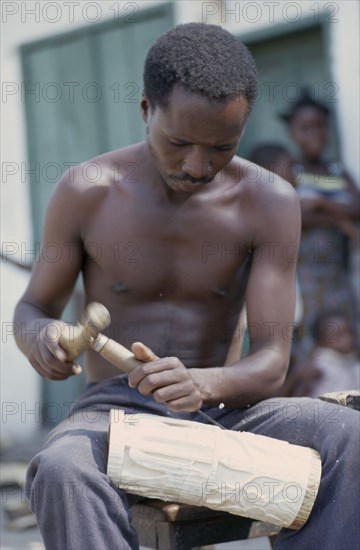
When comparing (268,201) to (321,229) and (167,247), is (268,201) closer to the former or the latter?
(167,247)

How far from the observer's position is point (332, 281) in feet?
17.8

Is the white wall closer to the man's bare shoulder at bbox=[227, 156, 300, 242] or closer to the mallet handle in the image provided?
the man's bare shoulder at bbox=[227, 156, 300, 242]

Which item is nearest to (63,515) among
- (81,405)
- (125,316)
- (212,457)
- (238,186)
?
(212,457)

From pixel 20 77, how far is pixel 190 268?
3543mm

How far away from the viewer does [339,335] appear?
5363 millimetres

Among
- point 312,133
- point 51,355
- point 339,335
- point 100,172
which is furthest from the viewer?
point 312,133

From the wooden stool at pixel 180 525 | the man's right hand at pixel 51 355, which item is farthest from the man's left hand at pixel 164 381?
the wooden stool at pixel 180 525

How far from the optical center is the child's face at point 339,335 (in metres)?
5.33

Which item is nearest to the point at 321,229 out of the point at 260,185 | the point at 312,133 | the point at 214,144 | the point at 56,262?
the point at 312,133

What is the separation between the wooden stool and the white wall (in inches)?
122

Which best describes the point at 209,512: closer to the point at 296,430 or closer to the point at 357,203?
the point at 296,430

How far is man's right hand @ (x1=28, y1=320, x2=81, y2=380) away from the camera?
2.70 meters

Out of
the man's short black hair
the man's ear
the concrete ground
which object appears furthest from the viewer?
the concrete ground

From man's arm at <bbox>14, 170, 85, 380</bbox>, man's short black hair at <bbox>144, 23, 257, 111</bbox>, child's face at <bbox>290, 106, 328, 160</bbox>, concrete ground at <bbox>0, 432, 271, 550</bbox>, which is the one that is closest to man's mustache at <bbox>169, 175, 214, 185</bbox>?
man's short black hair at <bbox>144, 23, 257, 111</bbox>
